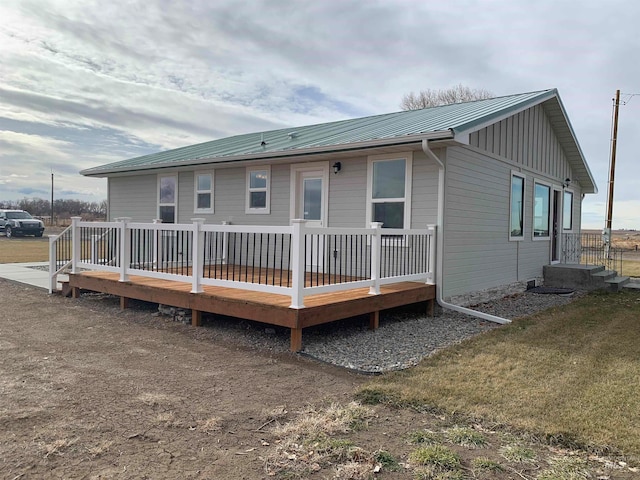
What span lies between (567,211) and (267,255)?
1048 cm

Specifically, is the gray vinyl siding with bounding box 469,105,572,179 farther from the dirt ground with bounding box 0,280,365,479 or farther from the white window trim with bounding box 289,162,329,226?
the dirt ground with bounding box 0,280,365,479

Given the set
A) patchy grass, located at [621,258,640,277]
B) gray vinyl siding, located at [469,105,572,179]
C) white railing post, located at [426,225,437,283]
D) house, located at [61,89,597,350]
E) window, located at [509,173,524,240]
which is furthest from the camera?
patchy grass, located at [621,258,640,277]

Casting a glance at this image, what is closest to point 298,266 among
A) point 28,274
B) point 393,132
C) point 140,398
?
point 140,398

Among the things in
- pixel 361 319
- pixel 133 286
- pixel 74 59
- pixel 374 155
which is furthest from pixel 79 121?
pixel 361 319

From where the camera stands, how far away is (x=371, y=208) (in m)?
7.75

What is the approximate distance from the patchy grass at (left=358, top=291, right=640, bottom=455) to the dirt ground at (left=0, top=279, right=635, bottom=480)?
27cm

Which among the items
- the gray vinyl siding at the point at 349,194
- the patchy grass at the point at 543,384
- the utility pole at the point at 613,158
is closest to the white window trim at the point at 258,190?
the gray vinyl siding at the point at 349,194

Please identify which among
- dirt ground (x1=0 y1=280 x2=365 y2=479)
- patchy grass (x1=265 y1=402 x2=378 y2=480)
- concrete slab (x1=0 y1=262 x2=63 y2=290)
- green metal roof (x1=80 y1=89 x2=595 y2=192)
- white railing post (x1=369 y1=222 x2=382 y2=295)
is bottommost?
dirt ground (x1=0 y1=280 x2=365 y2=479)

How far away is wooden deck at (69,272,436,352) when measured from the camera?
16.8 ft

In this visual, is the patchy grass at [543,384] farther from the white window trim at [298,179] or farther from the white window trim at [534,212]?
the white window trim at [534,212]

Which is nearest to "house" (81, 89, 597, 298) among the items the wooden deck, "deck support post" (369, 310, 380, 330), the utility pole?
the wooden deck

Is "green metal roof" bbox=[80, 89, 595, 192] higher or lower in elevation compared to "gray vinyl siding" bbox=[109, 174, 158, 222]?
higher

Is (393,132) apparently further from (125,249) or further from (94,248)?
(94,248)

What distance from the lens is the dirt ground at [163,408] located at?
8.48 feet
